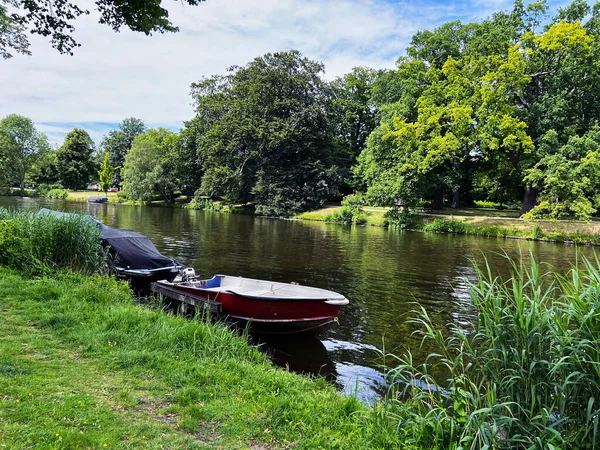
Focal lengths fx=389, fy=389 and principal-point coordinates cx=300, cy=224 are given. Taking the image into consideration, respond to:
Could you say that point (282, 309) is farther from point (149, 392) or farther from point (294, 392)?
point (149, 392)

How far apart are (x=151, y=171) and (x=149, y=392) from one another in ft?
216

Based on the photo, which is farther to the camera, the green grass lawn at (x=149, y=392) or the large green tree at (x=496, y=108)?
the large green tree at (x=496, y=108)

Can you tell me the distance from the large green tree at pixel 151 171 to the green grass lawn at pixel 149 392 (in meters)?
59.7

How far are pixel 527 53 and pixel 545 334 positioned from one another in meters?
42.6

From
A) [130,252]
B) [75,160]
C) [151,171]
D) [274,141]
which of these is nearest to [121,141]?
[75,160]

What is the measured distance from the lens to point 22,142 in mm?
75875

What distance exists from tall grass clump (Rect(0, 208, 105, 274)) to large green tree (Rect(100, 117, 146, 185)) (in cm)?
9179

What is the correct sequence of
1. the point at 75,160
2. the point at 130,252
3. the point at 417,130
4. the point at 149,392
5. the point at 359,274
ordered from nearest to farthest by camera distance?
the point at 149,392
the point at 130,252
the point at 359,274
the point at 417,130
the point at 75,160

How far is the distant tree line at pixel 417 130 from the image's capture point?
35.0m

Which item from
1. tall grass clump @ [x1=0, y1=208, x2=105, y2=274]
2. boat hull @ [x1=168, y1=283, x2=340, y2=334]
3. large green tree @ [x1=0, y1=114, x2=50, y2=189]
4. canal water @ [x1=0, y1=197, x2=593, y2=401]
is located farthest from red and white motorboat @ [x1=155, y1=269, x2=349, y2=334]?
large green tree @ [x1=0, y1=114, x2=50, y2=189]

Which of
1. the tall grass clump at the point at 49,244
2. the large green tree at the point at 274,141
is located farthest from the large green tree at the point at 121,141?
the tall grass clump at the point at 49,244

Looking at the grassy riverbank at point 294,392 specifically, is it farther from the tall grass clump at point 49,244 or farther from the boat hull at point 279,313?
the tall grass clump at point 49,244

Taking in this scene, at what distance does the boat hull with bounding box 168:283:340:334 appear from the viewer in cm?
873

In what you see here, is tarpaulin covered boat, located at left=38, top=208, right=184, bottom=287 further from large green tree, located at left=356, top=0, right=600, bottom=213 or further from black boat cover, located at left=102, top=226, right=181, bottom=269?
large green tree, located at left=356, top=0, right=600, bottom=213
